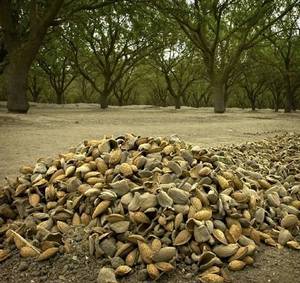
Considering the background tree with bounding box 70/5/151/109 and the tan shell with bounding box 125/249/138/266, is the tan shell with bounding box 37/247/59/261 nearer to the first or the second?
the tan shell with bounding box 125/249/138/266

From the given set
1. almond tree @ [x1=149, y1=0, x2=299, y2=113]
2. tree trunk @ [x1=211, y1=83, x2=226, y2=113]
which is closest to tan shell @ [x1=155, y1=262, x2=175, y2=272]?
almond tree @ [x1=149, y1=0, x2=299, y2=113]

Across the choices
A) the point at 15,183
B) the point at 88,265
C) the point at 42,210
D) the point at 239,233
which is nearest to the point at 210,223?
the point at 239,233

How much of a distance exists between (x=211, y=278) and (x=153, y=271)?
30 centimetres

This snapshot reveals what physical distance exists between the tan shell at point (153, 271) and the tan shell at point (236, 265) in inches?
16.6

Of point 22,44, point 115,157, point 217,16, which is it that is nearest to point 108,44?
point 217,16

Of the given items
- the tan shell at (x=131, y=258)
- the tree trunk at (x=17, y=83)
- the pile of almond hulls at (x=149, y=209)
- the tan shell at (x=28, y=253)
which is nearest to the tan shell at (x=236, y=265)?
the pile of almond hulls at (x=149, y=209)

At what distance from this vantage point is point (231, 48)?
2791 cm

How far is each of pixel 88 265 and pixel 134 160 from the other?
3.08 ft

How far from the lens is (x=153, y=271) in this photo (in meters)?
2.06

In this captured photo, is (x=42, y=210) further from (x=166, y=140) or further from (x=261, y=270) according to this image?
(x=261, y=270)

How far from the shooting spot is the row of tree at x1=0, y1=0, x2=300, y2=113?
1183cm

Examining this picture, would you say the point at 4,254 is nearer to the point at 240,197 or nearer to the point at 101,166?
the point at 101,166

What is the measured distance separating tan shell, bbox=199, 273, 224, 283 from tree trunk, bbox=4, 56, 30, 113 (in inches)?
416

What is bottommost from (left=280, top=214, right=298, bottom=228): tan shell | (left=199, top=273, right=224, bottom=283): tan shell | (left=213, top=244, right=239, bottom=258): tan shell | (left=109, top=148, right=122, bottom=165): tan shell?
(left=199, top=273, right=224, bottom=283): tan shell
